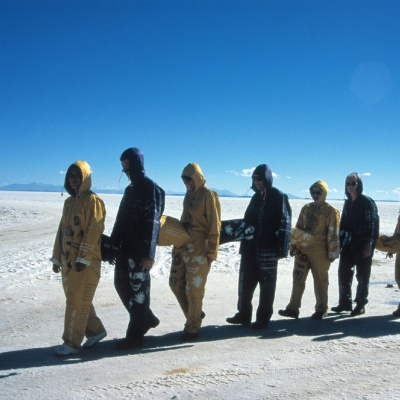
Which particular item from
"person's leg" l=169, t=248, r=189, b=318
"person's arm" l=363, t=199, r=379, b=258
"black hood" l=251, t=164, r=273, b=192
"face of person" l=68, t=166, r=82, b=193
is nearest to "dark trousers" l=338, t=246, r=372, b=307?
"person's arm" l=363, t=199, r=379, b=258

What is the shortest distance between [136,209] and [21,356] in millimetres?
1828

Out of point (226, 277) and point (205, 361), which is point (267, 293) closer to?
point (205, 361)

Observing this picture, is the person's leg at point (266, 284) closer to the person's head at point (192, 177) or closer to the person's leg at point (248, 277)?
the person's leg at point (248, 277)

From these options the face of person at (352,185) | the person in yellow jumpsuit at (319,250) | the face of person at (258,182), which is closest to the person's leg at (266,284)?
the person in yellow jumpsuit at (319,250)

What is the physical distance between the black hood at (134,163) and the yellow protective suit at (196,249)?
1.90ft

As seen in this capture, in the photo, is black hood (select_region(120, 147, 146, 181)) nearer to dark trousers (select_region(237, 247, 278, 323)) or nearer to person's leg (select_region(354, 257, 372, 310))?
dark trousers (select_region(237, 247, 278, 323))

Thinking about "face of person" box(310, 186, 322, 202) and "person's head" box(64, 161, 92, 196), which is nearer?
"person's head" box(64, 161, 92, 196)

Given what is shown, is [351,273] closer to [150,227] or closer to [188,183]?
[188,183]

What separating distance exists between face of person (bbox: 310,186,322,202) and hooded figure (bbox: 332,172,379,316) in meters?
0.60

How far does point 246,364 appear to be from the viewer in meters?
4.11

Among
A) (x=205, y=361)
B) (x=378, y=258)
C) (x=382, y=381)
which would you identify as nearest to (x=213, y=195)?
(x=205, y=361)

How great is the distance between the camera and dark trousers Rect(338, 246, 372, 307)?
6.21 meters

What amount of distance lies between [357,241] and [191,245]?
8.57ft

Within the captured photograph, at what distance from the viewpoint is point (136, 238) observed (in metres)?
4.58
